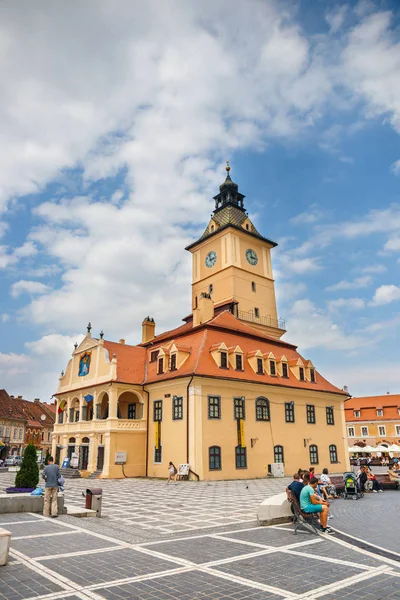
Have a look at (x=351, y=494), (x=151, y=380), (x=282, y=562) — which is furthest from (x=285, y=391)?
(x=282, y=562)

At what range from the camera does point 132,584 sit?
7.23 metres

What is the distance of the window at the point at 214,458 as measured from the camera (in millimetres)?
31375

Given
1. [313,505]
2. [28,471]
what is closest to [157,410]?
[28,471]

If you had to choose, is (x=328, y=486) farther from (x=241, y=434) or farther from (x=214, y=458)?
(x=241, y=434)

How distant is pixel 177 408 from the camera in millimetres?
33406

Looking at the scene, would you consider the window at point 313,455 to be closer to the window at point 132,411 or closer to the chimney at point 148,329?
the window at point 132,411

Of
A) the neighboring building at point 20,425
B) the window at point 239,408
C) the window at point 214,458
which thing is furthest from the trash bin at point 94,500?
the neighboring building at point 20,425

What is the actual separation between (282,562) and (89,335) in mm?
35146

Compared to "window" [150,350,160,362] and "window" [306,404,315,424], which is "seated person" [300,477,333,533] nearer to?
"window" [150,350,160,362]

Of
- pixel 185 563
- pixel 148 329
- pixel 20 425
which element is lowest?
pixel 185 563

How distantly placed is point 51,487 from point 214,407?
19.4 metres

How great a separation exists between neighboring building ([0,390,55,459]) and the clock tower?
128ft

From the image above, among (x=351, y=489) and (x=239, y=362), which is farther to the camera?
(x=239, y=362)

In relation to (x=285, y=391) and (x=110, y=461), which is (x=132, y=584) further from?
(x=285, y=391)
